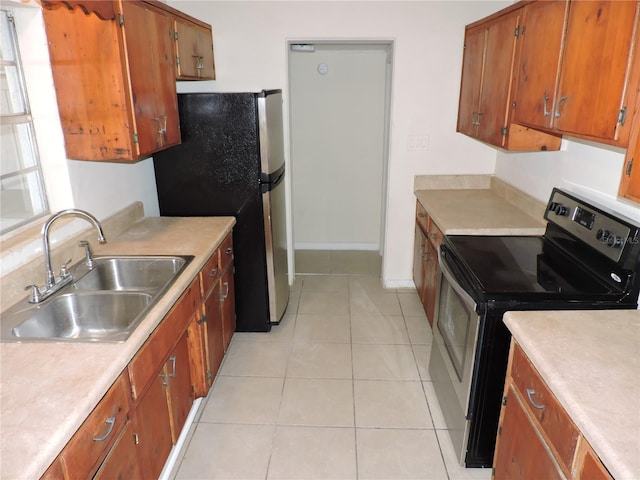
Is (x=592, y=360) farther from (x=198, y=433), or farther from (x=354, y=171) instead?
(x=354, y=171)

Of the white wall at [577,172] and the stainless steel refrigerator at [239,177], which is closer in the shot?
the white wall at [577,172]

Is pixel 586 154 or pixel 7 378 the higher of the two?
pixel 586 154

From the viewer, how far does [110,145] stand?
206cm

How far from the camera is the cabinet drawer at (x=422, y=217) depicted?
3.39 m

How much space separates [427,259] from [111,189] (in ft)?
6.97

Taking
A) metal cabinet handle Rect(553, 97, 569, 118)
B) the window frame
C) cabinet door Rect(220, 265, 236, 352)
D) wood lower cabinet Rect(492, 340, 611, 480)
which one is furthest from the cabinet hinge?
the window frame

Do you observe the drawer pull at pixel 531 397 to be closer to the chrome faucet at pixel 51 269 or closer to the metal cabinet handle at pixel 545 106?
the metal cabinet handle at pixel 545 106

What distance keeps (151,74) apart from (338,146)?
2667mm

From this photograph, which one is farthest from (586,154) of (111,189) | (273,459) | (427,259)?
(111,189)

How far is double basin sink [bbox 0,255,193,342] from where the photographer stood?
1.63 metres

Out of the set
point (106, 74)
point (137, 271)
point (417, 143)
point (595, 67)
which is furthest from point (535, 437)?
point (417, 143)

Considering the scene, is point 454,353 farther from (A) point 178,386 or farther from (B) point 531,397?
(A) point 178,386

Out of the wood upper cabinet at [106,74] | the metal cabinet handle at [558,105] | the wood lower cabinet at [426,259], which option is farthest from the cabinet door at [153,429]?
the metal cabinet handle at [558,105]

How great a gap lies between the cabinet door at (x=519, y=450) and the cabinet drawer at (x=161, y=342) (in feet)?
4.33
